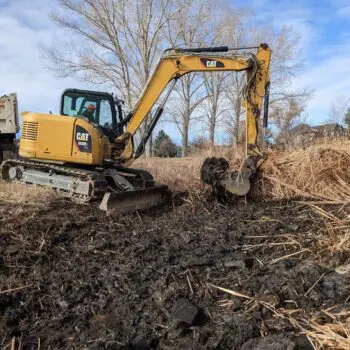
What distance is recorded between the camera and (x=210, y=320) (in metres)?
4.02

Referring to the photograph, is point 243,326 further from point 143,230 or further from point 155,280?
point 143,230

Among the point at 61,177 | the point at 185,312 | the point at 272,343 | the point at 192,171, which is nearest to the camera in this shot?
the point at 272,343

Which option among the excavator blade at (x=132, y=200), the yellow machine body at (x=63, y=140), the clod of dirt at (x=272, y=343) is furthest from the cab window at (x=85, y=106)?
the clod of dirt at (x=272, y=343)

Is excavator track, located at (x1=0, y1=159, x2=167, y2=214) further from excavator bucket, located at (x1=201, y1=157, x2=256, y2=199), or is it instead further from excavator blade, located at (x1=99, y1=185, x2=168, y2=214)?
excavator bucket, located at (x1=201, y1=157, x2=256, y2=199)

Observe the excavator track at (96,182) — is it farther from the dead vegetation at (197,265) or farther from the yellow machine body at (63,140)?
the dead vegetation at (197,265)

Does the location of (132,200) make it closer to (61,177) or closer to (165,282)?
(61,177)

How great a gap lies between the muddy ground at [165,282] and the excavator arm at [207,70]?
2.34m

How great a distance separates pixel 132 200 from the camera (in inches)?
353

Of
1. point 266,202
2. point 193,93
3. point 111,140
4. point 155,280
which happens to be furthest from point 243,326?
point 193,93

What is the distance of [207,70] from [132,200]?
2.87 metres

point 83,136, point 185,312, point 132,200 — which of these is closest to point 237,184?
point 132,200

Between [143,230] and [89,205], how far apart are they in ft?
6.26

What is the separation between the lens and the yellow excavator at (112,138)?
29.5 ft

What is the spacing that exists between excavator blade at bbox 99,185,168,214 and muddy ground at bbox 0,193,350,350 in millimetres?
937
